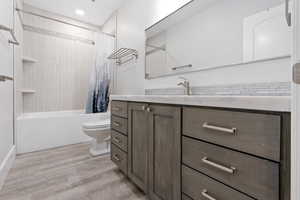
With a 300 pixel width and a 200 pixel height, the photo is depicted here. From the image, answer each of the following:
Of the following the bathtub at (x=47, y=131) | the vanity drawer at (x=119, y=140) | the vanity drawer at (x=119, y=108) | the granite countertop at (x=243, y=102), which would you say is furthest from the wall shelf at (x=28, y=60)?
the granite countertop at (x=243, y=102)

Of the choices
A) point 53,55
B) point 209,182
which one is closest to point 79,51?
point 53,55

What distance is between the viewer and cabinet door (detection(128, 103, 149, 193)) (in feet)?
3.60

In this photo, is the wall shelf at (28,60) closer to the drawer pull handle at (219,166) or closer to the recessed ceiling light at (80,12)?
the recessed ceiling light at (80,12)

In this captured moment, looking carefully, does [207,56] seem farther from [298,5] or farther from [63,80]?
[63,80]

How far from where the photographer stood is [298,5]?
363 mm

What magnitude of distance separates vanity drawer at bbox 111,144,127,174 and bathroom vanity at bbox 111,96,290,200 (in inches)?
8.5

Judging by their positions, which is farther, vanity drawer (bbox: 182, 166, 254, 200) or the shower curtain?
the shower curtain

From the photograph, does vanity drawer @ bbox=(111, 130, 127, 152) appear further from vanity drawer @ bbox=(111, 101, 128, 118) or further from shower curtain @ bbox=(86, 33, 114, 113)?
shower curtain @ bbox=(86, 33, 114, 113)

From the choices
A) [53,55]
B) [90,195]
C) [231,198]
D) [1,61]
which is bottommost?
[90,195]

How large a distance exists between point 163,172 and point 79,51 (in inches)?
127

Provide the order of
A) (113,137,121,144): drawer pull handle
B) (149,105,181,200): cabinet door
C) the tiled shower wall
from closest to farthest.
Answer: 1. (149,105,181,200): cabinet door
2. (113,137,121,144): drawer pull handle
3. the tiled shower wall

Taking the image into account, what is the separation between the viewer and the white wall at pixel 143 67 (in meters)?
0.92

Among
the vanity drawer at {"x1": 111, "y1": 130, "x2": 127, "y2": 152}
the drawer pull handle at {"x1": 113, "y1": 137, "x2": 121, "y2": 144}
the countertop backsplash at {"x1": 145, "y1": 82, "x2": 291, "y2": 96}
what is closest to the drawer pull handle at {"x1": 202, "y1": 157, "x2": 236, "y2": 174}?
the countertop backsplash at {"x1": 145, "y1": 82, "x2": 291, "y2": 96}

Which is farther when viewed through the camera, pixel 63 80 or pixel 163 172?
pixel 63 80
